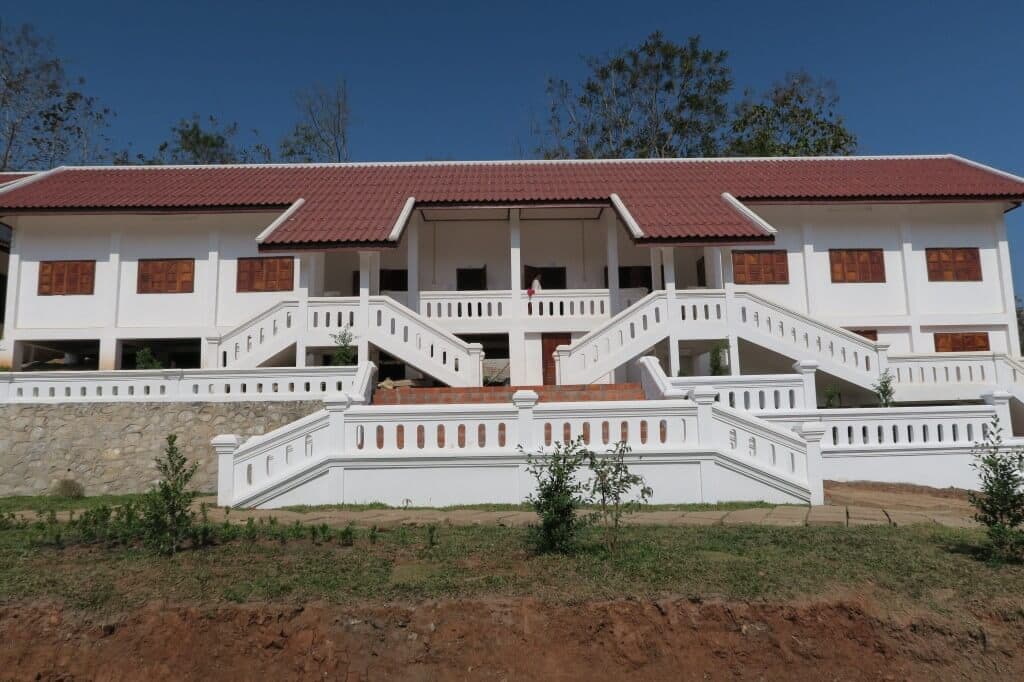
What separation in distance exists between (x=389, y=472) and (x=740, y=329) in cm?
885

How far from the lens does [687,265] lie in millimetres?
20641

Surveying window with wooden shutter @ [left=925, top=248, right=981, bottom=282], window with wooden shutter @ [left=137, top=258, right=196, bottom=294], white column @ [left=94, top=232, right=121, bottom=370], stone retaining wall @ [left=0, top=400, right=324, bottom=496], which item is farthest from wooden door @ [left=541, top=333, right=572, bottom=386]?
white column @ [left=94, top=232, right=121, bottom=370]

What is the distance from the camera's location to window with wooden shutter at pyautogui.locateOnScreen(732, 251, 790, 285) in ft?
62.3

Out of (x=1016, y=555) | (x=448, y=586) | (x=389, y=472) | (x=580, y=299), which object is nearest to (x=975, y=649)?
(x=1016, y=555)

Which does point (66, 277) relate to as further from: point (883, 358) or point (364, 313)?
point (883, 358)

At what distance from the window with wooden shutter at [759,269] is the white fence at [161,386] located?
10.8 metres

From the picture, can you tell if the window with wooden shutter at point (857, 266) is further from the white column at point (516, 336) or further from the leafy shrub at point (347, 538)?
the leafy shrub at point (347, 538)

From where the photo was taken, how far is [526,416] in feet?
33.7

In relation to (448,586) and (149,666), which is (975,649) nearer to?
(448,586)

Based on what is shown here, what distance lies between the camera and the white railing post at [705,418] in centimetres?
1027

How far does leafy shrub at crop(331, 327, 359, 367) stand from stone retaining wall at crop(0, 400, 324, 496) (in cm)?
198

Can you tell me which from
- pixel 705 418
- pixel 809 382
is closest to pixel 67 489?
pixel 705 418

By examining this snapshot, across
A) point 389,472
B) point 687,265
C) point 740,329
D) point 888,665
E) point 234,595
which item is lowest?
point 888,665

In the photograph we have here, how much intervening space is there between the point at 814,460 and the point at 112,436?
11.9m
